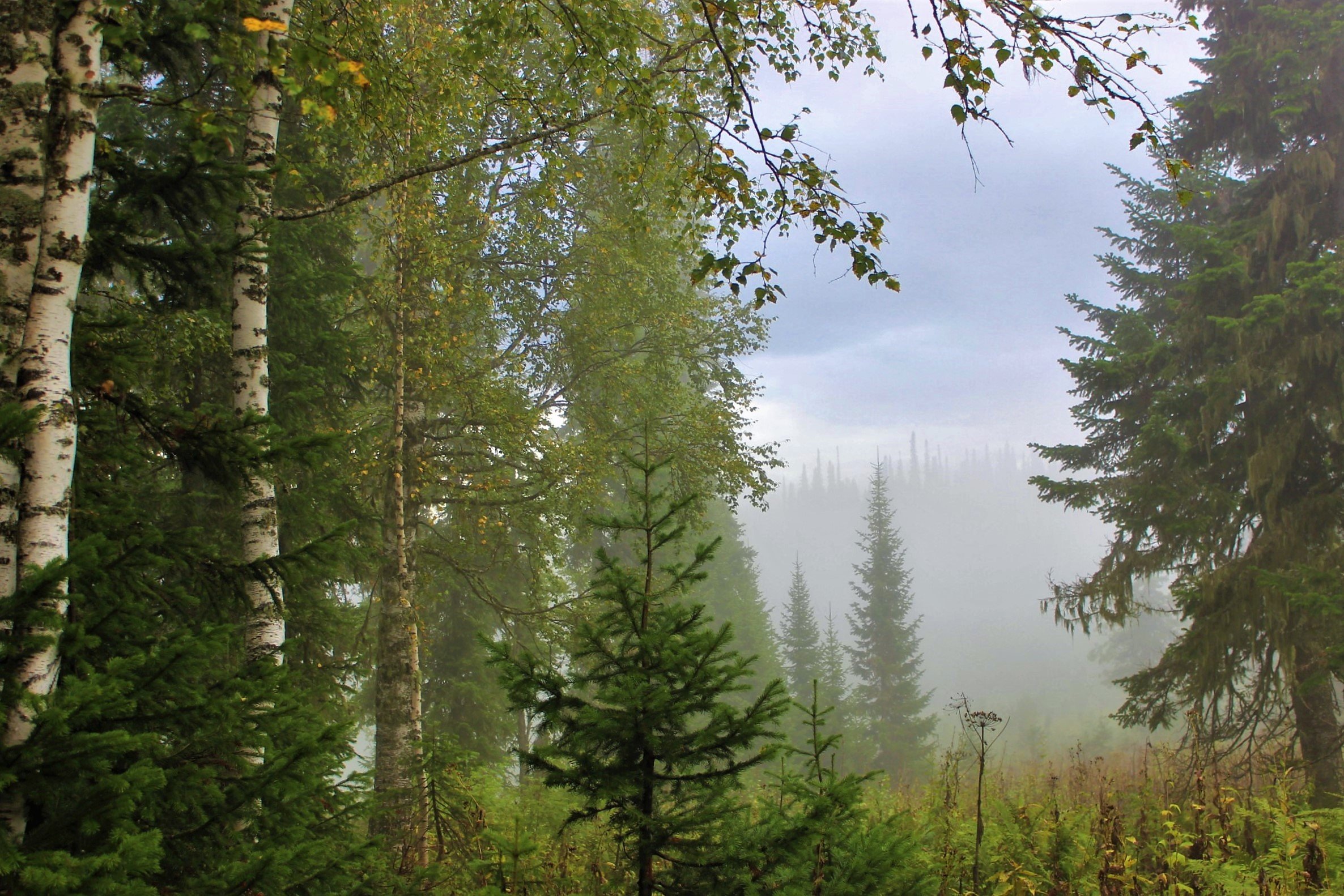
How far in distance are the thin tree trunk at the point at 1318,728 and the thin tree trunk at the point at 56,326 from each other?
11.2 metres

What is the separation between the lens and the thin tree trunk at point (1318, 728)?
8.39 metres

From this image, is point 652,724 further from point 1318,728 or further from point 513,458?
point 1318,728

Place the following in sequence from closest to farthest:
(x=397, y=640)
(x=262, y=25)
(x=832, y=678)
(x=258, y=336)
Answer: (x=262, y=25) → (x=258, y=336) → (x=397, y=640) → (x=832, y=678)

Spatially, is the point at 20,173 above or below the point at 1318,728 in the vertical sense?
above

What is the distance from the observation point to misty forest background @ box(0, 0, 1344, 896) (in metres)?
2.72

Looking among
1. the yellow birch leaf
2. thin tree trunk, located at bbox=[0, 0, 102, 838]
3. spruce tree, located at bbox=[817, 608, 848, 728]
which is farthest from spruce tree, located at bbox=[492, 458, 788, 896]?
spruce tree, located at bbox=[817, 608, 848, 728]

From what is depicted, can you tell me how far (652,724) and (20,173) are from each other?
335 cm

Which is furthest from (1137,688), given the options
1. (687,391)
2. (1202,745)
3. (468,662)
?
(468,662)

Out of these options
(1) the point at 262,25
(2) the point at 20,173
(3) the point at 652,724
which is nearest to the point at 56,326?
(2) the point at 20,173

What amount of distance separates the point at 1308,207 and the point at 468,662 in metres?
16.0

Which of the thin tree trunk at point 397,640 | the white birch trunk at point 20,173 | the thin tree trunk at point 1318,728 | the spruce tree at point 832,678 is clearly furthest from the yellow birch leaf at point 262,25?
the spruce tree at point 832,678

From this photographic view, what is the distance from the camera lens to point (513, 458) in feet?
32.5

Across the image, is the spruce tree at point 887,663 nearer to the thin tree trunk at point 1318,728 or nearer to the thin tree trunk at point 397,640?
the thin tree trunk at point 1318,728

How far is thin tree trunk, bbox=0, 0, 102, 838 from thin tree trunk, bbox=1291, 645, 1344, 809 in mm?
11180
